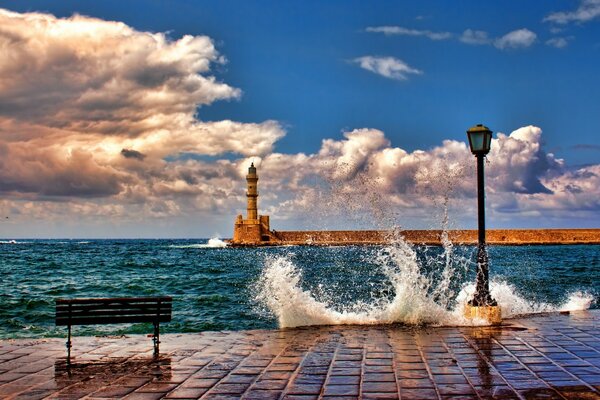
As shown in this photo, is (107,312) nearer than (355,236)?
Yes

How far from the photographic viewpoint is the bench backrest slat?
761 cm

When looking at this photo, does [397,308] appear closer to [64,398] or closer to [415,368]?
[415,368]

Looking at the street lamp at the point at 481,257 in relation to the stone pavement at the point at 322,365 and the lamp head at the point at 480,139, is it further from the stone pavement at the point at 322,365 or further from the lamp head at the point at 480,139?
the stone pavement at the point at 322,365

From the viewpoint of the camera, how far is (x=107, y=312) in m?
7.72

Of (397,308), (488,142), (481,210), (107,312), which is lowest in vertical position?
(397,308)

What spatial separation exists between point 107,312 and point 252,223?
70.6 m

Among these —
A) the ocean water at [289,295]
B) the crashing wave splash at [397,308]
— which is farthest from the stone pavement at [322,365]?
the ocean water at [289,295]

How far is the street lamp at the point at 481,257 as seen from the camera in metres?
9.70

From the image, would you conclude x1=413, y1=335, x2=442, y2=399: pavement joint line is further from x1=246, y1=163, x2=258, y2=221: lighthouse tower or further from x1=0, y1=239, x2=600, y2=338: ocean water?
x1=246, y1=163, x2=258, y2=221: lighthouse tower

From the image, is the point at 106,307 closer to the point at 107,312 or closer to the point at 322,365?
the point at 107,312

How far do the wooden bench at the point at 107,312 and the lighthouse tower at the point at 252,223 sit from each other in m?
66.4

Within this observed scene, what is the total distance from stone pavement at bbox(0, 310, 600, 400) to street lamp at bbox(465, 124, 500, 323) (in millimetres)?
567

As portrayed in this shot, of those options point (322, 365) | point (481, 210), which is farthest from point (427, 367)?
point (481, 210)

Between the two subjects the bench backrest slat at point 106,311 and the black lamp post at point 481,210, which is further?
the black lamp post at point 481,210
